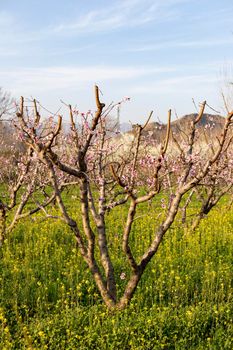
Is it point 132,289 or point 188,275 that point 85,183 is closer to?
point 132,289

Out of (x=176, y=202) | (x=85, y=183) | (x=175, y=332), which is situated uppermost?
(x=85, y=183)

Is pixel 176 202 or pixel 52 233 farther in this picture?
pixel 52 233

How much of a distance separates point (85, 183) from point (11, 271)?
2678mm

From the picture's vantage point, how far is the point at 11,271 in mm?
7828

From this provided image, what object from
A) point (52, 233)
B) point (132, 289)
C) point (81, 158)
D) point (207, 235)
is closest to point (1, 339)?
point (132, 289)

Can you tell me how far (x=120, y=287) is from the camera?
7750 mm

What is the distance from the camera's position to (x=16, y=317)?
6492 mm

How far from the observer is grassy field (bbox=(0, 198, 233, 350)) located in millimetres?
5672

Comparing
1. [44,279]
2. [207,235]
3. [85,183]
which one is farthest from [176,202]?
[207,235]

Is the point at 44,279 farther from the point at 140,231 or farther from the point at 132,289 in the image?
the point at 140,231

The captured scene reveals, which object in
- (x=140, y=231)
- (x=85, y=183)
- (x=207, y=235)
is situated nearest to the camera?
(x=85, y=183)

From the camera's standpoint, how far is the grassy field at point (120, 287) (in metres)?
5.67

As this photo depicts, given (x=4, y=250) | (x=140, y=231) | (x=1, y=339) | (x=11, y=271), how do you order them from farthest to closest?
(x=140, y=231) → (x=4, y=250) → (x=11, y=271) → (x=1, y=339)

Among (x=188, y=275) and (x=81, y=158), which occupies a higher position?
(x=81, y=158)
